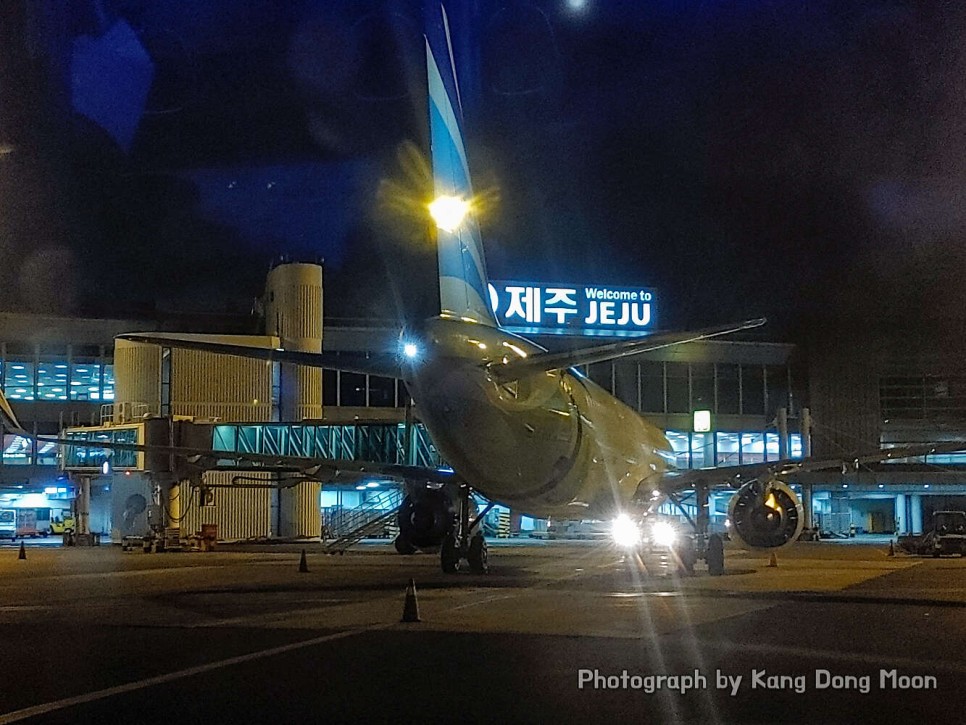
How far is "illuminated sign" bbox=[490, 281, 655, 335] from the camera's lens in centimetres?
7031

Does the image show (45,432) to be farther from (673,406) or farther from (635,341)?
(635,341)

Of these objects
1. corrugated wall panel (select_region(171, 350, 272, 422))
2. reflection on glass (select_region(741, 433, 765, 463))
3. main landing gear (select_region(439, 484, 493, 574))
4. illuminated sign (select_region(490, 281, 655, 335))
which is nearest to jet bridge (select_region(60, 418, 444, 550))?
corrugated wall panel (select_region(171, 350, 272, 422))

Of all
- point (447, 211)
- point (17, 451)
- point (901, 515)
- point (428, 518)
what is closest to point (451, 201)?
point (447, 211)

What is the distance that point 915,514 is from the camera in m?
79.2

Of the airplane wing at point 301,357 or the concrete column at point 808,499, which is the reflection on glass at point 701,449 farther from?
the airplane wing at point 301,357

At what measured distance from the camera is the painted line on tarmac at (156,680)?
31.3ft

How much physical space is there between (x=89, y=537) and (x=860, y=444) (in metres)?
48.4

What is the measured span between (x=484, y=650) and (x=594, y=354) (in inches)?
261

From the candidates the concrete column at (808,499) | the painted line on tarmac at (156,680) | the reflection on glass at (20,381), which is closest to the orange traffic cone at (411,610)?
the painted line on tarmac at (156,680)

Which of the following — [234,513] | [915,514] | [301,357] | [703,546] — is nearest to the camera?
[301,357]

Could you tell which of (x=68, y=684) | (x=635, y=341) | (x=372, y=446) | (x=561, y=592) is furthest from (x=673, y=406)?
(x=68, y=684)

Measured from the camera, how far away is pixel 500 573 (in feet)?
94.8

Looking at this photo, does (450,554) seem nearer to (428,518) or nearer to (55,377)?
(428,518)

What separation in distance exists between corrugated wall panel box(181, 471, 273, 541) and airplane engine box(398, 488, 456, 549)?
32463 millimetres
